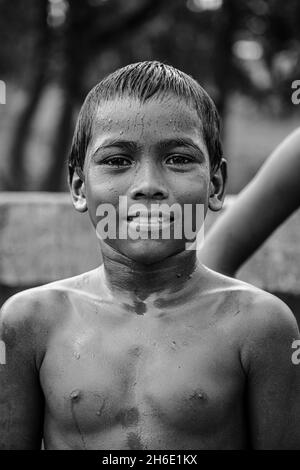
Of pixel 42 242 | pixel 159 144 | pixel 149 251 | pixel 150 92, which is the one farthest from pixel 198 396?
pixel 42 242

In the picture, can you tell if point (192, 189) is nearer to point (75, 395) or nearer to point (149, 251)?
point (149, 251)

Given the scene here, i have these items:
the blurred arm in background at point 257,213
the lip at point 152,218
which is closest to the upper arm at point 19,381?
the lip at point 152,218

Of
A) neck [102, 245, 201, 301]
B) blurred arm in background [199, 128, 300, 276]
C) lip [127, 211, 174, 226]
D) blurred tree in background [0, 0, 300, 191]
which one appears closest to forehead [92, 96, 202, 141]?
lip [127, 211, 174, 226]

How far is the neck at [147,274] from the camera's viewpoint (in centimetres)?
197

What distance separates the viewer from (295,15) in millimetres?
11047

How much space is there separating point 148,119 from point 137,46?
10.3 metres

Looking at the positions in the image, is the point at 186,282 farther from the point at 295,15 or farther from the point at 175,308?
the point at 295,15

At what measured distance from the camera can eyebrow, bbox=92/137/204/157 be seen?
1.83 meters

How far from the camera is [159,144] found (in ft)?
6.01

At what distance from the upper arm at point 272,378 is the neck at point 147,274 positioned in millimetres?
199

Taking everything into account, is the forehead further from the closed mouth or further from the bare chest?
the bare chest

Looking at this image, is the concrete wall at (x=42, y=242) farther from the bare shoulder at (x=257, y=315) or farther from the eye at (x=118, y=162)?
the eye at (x=118, y=162)

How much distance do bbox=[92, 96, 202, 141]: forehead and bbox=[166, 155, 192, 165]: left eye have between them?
0.05m
